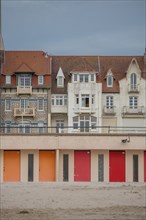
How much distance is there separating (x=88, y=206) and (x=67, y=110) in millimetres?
18118

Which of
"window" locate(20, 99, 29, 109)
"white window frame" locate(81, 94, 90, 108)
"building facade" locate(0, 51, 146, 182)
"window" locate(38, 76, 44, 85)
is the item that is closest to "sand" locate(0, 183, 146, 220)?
"building facade" locate(0, 51, 146, 182)

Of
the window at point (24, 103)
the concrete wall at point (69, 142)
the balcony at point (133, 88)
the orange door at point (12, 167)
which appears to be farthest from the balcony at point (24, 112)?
the orange door at point (12, 167)

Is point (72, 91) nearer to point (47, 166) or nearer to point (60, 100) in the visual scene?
point (60, 100)

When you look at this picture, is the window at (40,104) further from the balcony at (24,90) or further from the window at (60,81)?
the window at (60,81)

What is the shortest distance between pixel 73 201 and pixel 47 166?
387 centimetres

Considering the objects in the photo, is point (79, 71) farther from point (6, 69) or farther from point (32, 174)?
point (32, 174)

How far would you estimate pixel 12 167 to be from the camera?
18.1m

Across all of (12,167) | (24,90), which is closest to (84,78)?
(24,90)

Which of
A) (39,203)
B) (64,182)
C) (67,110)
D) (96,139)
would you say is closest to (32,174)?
(64,182)

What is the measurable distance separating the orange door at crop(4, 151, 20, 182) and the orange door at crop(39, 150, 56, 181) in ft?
2.51

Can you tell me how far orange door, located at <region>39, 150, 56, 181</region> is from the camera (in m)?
18.3

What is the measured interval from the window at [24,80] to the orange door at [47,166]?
14492 millimetres

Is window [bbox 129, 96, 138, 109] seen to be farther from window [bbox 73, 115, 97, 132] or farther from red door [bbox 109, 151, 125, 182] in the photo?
red door [bbox 109, 151, 125, 182]

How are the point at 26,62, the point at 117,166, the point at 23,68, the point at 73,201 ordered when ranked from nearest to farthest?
the point at 73,201, the point at 117,166, the point at 23,68, the point at 26,62
